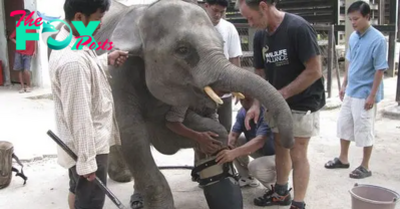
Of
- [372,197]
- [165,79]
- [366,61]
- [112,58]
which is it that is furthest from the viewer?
[366,61]

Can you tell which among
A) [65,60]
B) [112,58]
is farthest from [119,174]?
[65,60]

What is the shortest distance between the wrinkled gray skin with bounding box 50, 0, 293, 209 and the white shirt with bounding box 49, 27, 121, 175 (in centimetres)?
55

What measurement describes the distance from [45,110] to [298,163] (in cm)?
583

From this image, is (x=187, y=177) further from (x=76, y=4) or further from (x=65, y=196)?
(x=76, y=4)

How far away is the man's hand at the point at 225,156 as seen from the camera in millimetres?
3514

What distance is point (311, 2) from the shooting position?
12.1 meters

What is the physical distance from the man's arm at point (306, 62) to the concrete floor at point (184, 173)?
1238 mm

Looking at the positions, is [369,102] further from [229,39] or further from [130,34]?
[130,34]

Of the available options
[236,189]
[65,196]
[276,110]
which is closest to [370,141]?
[236,189]

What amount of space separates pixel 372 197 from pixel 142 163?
5.70 feet

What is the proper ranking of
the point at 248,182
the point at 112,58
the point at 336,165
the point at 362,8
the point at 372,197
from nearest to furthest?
the point at 112,58 < the point at 372,197 < the point at 248,182 < the point at 362,8 < the point at 336,165

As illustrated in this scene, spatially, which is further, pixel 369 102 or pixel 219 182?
pixel 369 102

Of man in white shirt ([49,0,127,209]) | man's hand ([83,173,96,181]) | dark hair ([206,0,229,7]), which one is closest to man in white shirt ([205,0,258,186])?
dark hair ([206,0,229,7])

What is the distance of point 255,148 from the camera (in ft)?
11.9
